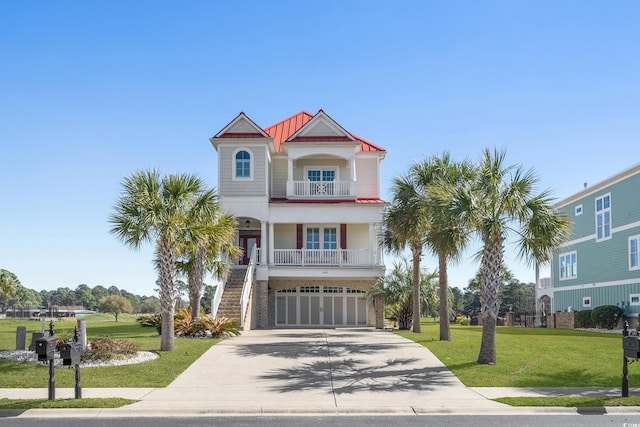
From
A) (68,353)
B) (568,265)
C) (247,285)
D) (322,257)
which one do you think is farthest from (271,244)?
(568,265)

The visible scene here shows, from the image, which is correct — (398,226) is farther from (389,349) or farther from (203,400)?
(203,400)

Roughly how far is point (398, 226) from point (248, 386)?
11477 millimetres

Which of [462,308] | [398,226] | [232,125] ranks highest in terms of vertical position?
[232,125]

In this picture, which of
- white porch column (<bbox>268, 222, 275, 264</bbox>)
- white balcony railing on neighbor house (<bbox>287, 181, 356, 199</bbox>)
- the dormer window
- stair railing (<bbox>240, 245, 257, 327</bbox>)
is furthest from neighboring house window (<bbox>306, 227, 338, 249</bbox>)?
the dormer window

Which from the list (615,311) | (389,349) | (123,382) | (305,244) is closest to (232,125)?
(305,244)

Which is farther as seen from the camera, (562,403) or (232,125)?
(232,125)

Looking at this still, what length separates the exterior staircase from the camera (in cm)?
2788

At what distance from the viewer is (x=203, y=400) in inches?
547

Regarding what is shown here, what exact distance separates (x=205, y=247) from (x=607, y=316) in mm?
21519

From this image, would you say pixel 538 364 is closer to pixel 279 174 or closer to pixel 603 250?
pixel 603 250

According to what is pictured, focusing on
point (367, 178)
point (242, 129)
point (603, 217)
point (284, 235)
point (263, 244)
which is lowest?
point (263, 244)

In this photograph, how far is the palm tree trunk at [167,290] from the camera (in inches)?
784

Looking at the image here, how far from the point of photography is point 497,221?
17.9 metres

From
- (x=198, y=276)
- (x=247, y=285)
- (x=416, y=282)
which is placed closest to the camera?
(x=416, y=282)
